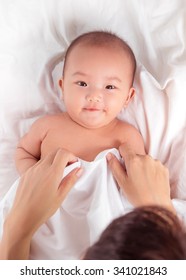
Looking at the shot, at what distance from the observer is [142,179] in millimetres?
1046

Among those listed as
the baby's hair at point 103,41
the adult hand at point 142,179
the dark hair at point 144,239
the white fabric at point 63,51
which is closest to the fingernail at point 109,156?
the adult hand at point 142,179

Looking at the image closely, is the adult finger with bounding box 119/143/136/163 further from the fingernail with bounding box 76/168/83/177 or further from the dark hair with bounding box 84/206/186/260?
the dark hair with bounding box 84/206/186/260

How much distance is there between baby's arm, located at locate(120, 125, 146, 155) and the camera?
3.81 feet

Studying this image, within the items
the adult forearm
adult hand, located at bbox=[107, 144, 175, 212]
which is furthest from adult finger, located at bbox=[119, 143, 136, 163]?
the adult forearm

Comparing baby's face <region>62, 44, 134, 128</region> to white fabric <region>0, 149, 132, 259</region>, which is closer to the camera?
white fabric <region>0, 149, 132, 259</region>

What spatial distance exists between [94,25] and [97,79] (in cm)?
20

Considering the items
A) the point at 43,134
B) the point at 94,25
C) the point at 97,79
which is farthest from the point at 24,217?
the point at 94,25

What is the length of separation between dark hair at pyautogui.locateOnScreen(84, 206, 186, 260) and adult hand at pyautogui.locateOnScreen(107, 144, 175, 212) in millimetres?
281

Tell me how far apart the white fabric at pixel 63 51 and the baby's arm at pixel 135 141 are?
0.06ft

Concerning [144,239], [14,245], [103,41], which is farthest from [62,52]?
[144,239]

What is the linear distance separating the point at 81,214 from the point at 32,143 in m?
0.25

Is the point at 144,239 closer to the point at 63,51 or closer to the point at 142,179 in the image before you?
the point at 142,179

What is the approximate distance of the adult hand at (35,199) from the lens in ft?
3.18

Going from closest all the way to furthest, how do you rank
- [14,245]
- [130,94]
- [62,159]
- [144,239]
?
1. [144,239]
2. [14,245]
3. [62,159]
4. [130,94]
